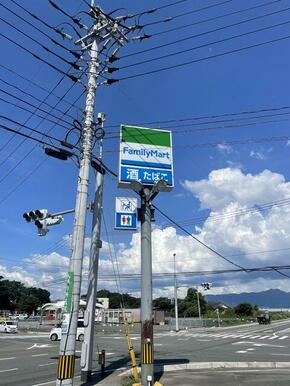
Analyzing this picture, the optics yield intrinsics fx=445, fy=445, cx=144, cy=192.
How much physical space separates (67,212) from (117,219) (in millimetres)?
2610

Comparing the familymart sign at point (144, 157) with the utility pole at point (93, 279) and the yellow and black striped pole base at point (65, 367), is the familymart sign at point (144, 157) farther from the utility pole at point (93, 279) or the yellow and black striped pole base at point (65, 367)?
the yellow and black striped pole base at point (65, 367)

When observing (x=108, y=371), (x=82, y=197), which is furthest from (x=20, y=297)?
(x=82, y=197)

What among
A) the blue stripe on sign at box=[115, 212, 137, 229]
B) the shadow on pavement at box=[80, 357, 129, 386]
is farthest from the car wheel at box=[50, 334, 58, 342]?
the blue stripe on sign at box=[115, 212, 137, 229]

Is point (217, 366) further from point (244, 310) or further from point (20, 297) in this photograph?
point (20, 297)

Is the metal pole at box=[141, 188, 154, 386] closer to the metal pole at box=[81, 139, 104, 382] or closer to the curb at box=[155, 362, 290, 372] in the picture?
the metal pole at box=[81, 139, 104, 382]

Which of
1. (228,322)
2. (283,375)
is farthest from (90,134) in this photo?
(228,322)

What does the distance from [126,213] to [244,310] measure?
112891 mm

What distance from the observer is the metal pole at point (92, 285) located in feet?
53.2

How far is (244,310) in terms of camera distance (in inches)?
4823

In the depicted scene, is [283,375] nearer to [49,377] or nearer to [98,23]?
[49,377]

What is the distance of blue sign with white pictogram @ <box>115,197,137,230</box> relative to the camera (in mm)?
17688

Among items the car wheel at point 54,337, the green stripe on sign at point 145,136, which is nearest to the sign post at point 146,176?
the green stripe on sign at point 145,136

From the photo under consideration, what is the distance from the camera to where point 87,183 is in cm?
1434

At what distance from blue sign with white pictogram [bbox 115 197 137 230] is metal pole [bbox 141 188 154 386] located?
2.27ft
